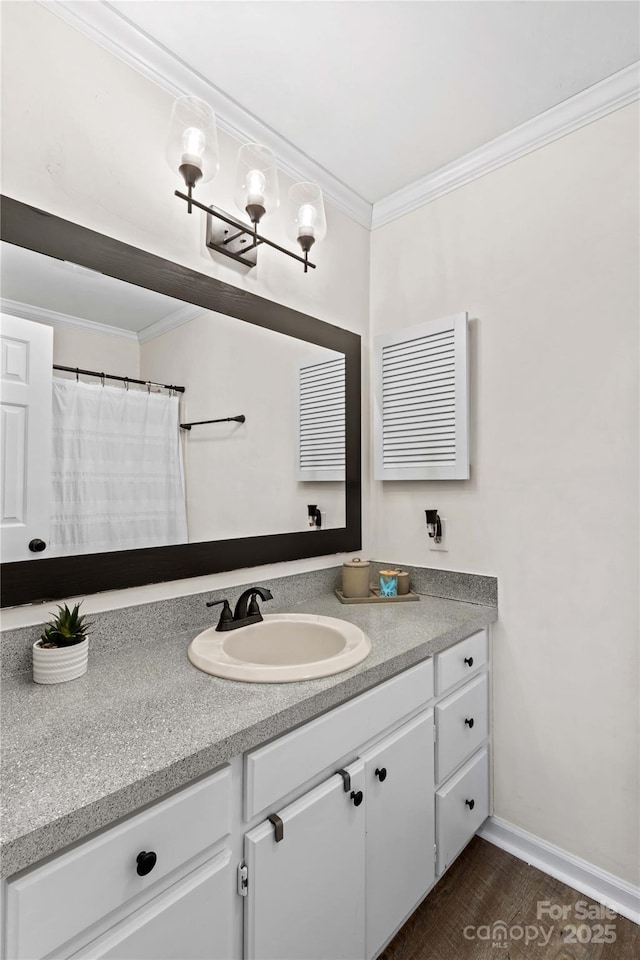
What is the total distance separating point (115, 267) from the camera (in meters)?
1.35

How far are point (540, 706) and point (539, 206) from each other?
1.73 m

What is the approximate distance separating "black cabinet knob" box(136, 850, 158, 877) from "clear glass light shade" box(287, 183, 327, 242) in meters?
1.73

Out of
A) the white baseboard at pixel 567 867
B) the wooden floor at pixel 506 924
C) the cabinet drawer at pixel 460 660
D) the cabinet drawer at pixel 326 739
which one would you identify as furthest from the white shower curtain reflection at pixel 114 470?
the white baseboard at pixel 567 867

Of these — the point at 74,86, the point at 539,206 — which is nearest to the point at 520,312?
the point at 539,206

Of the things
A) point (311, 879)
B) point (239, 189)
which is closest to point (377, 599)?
point (311, 879)

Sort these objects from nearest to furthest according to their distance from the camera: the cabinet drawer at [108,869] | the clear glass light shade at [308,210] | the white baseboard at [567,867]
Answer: the cabinet drawer at [108,869], the white baseboard at [567,867], the clear glass light shade at [308,210]

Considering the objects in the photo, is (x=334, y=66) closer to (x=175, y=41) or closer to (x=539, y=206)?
(x=175, y=41)

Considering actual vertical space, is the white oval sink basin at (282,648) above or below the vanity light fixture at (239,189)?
below

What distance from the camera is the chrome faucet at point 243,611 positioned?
4.69ft

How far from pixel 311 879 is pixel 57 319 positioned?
144 centimetres

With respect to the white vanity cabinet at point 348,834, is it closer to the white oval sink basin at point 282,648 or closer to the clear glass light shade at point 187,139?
the white oval sink basin at point 282,648

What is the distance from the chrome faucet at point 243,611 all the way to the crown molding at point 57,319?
800 mm

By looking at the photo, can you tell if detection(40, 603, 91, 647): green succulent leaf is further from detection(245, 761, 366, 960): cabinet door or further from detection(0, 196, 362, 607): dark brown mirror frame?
detection(245, 761, 366, 960): cabinet door

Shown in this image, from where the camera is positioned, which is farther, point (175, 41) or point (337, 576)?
point (337, 576)
